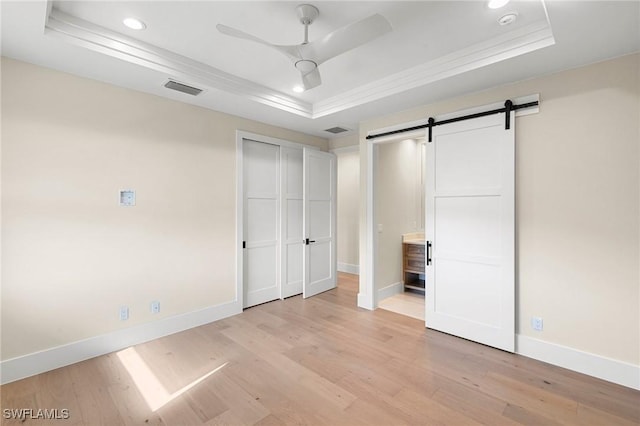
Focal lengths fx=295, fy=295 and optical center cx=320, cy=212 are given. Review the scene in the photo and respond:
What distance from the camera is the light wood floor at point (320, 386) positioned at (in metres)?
2.02

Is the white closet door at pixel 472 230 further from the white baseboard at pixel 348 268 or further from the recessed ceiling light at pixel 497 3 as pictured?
the white baseboard at pixel 348 268

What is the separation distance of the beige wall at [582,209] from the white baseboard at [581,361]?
0.17ft

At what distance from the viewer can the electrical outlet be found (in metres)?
2.77

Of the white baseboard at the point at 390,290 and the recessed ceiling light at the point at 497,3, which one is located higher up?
the recessed ceiling light at the point at 497,3

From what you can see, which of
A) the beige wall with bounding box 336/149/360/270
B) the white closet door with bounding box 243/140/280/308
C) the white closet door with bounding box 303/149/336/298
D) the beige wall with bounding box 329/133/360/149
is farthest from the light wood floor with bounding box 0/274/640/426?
the beige wall with bounding box 336/149/360/270

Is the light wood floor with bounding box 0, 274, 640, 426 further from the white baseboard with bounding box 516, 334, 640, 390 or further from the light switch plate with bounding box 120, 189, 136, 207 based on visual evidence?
the light switch plate with bounding box 120, 189, 136, 207

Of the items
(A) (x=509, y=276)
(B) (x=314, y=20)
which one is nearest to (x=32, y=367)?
(B) (x=314, y=20)

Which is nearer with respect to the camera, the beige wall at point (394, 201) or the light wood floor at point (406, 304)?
the light wood floor at point (406, 304)

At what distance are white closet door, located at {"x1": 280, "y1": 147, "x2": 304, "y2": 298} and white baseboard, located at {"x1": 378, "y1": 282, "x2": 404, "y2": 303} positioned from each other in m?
1.31

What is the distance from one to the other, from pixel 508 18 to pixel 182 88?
9.68ft

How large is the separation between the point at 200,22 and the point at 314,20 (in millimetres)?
875

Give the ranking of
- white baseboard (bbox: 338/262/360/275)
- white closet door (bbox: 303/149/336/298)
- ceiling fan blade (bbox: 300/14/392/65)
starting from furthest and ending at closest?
white baseboard (bbox: 338/262/360/275) < white closet door (bbox: 303/149/336/298) < ceiling fan blade (bbox: 300/14/392/65)

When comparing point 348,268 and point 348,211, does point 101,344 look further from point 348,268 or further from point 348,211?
point 348,211

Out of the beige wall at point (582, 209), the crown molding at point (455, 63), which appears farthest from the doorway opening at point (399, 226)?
the beige wall at point (582, 209)
